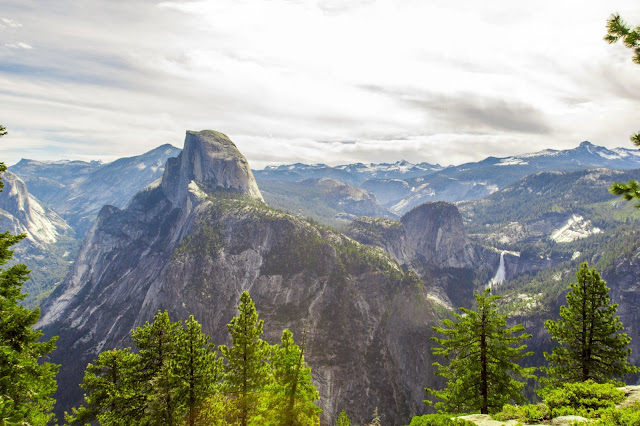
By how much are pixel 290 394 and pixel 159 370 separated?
993 centimetres

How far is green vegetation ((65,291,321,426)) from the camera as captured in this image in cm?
2338

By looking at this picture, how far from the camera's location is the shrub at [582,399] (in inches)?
648

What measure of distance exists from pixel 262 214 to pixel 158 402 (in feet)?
522

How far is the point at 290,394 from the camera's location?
77.2 feet

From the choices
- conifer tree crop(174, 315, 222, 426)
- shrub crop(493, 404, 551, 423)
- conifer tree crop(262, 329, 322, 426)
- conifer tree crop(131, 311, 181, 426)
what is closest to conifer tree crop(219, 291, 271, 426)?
conifer tree crop(174, 315, 222, 426)

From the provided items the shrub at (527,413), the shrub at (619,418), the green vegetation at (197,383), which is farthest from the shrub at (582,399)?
the green vegetation at (197,383)

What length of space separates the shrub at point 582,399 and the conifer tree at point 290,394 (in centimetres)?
1396

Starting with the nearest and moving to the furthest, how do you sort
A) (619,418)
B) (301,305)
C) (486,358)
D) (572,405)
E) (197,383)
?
1. (619,418)
2. (572,405)
3. (197,383)
4. (486,358)
5. (301,305)

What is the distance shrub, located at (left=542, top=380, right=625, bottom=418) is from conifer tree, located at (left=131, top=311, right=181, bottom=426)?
23.4 m

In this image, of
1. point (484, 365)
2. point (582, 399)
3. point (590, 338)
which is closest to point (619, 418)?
point (582, 399)

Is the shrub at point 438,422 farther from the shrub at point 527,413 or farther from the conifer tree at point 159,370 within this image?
the conifer tree at point 159,370

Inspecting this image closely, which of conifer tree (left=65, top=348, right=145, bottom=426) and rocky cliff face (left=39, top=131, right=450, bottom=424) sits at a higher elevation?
conifer tree (left=65, top=348, right=145, bottom=426)

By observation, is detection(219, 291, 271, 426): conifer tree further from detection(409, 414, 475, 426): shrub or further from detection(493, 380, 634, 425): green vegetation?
detection(493, 380, 634, 425): green vegetation

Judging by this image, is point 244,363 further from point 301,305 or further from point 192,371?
point 301,305
